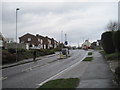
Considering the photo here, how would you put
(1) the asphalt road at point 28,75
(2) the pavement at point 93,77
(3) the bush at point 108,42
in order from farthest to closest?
1. (3) the bush at point 108,42
2. (1) the asphalt road at point 28,75
3. (2) the pavement at point 93,77

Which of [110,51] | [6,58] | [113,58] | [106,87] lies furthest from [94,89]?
[110,51]

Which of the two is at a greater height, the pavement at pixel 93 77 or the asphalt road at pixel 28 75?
the pavement at pixel 93 77

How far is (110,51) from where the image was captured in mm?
31531

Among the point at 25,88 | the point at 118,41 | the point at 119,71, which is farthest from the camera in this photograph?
the point at 118,41

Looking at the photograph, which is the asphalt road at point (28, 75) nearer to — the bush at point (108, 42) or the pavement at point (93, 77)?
the pavement at point (93, 77)

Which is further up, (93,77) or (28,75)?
(93,77)

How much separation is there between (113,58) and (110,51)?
24.8 feet

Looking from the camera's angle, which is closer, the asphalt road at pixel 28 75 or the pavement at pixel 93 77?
the pavement at pixel 93 77

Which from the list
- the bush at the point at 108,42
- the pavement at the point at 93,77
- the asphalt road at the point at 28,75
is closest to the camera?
the pavement at the point at 93,77

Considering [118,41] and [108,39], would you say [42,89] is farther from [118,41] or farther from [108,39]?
[108,39]

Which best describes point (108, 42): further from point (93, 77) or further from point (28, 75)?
point (93, 77)

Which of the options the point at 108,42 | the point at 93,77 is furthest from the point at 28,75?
the point at 108,42

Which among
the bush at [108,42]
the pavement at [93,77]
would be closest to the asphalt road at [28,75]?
the pavement at [93,77]

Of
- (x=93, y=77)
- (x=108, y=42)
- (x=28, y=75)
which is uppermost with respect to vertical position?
(x=108, y=42)
